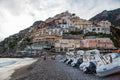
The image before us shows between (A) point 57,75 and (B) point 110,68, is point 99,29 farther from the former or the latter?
(B) point 110,68

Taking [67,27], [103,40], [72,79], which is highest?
[67,27]

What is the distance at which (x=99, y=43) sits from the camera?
152 m

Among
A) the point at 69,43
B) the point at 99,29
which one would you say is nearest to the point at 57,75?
the point at 69,43

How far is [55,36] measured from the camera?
17238 centimetres

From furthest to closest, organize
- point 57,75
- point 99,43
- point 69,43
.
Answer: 1. point 69,43
2. point 99,43
3. point 57,75

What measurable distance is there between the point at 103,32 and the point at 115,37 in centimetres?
843

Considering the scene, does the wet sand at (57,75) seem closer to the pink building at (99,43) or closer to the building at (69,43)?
the pink building at (99,43)

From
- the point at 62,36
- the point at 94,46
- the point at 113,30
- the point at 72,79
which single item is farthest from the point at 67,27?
the point at 72,79

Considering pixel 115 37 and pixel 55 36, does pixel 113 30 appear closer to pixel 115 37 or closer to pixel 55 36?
pixel 115 37

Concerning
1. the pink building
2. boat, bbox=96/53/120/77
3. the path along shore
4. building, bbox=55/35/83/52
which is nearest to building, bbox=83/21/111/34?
building, bbox=55/35/83/52

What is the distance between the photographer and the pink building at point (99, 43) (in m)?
149

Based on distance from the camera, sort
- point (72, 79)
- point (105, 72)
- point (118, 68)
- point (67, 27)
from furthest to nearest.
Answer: point (67, 27)
point (72, 79)
point (105, 72)
point (118, 68)

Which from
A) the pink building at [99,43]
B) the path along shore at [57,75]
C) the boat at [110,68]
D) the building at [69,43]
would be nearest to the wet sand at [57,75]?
the path along shore at [57,75]

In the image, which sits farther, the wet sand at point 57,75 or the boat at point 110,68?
the wet sand at point 57,75
